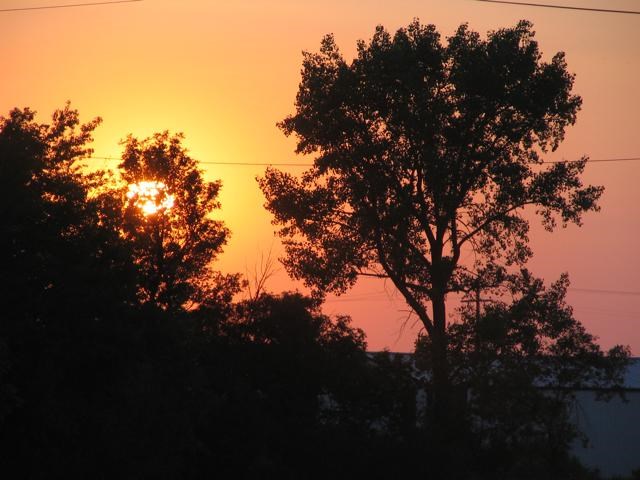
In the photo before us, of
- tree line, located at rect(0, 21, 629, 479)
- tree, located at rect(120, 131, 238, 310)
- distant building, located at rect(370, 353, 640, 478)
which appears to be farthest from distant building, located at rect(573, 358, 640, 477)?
tree, located at rect(120, 131, 238, 310)

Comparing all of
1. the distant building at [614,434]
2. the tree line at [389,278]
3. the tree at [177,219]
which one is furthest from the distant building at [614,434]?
the tree at [177,219]

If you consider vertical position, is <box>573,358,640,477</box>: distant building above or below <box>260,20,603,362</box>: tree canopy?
below

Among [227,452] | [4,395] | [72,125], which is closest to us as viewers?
[4,395]

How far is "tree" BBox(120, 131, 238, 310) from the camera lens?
33625 millimetres

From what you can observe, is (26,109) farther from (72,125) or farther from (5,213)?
(5,213)

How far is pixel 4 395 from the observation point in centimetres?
2062

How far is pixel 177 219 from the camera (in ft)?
118

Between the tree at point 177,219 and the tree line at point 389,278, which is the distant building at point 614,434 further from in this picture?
the tree at point 177,219

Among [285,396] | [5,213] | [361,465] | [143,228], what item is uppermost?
[143,228]

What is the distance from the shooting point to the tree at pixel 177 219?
3362 cm

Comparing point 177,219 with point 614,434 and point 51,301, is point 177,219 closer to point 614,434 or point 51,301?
point 51,301

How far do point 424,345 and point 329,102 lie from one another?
9.39 meters

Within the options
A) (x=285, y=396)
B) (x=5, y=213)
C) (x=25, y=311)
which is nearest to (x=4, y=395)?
(x=25, y=311)

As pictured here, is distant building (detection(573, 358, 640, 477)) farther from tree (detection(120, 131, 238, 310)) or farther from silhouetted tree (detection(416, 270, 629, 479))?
tree (detection(120, 131, 238, 310))
